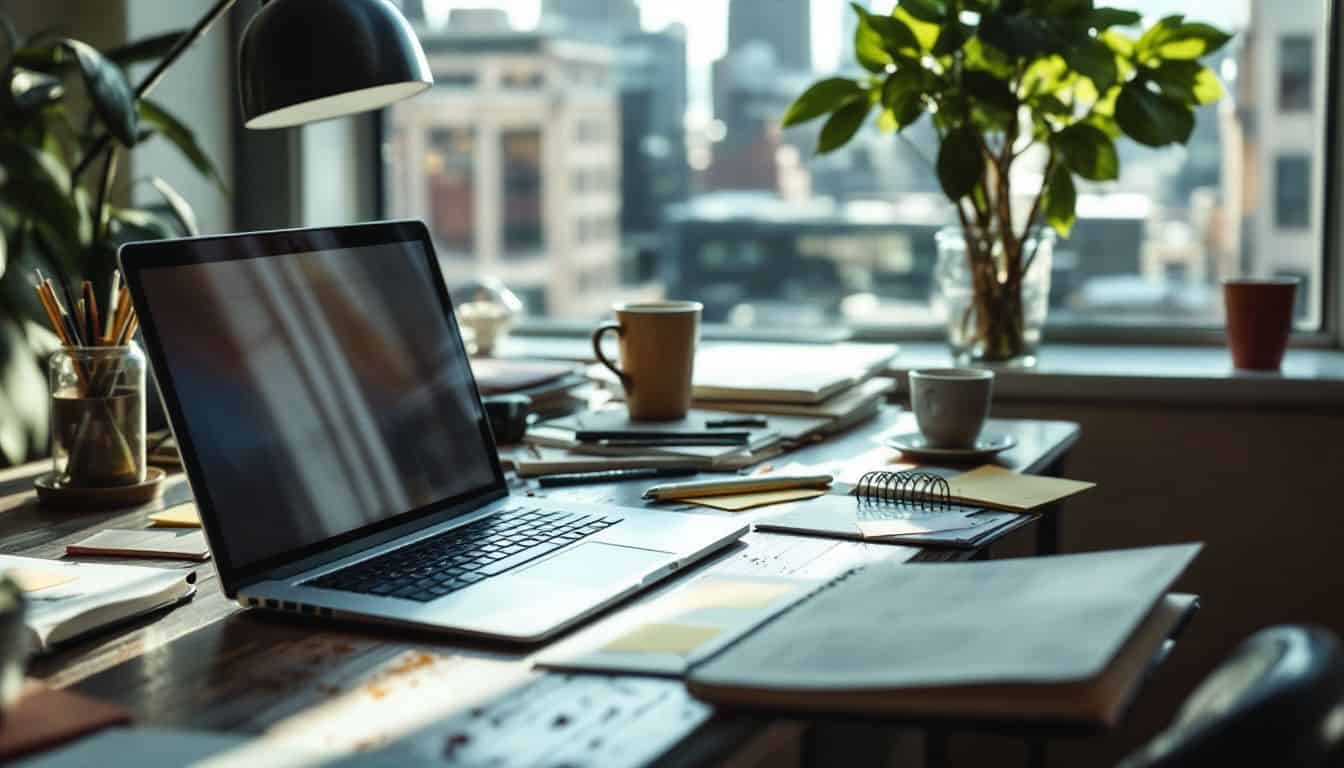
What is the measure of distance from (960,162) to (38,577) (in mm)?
1258

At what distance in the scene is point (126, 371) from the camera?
139cm

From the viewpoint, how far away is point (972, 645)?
83 cm

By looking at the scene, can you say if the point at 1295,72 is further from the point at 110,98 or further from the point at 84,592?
the point at 84,592

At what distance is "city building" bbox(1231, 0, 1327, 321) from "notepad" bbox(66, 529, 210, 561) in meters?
1.72

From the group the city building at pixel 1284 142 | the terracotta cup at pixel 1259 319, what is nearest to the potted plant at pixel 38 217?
the terracotta cup at pixel 1259 319

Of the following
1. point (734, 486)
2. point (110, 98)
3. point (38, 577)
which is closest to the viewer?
point (38, 577)

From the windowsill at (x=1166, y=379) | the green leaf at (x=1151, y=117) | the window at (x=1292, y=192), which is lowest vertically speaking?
the windowsill at (x=1166, y=379)

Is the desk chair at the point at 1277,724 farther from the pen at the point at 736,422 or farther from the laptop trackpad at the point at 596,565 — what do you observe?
the pen at the point at 736,422

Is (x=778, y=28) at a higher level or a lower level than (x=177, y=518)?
higher

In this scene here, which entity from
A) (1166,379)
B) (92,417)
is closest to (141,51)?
(92,417)

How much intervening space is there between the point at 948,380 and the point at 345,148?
1.48 metres

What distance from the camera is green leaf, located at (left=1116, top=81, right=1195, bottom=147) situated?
1888 mm

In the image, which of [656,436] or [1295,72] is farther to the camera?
[1295,72]

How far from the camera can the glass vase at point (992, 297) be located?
2.03 meters
